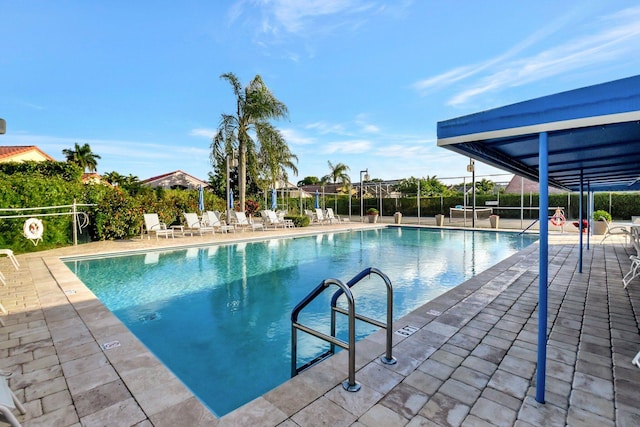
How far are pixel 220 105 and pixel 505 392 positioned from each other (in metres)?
17.2

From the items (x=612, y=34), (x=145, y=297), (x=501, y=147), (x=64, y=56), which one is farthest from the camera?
(x=64, y=56)

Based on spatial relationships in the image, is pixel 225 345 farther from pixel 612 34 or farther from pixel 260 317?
pixel 612 34

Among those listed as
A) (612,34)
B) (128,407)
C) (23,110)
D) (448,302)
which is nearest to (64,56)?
(23,110)

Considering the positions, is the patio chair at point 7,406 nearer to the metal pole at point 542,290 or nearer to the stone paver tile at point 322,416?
the stone paver tile at point 322,416

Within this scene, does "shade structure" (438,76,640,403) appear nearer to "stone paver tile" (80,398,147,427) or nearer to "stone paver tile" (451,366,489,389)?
"stone paver tile" (451,366,489,389)

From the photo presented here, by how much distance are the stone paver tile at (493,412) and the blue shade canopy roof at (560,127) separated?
1854 mm

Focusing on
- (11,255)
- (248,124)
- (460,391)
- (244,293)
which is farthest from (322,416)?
(248,124)

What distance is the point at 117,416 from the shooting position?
2088 millimetres

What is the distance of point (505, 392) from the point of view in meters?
2.29

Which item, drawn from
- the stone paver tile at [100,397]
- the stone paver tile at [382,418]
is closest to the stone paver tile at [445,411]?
the stone paver tile at [382,418]

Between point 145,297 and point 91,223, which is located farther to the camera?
point 91,223

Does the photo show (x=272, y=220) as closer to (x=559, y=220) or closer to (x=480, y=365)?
(x=559, y=220)

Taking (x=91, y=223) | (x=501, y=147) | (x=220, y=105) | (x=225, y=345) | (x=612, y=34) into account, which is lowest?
(x=225, y=345)

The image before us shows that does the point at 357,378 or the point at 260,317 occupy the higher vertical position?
the point at 357,378
